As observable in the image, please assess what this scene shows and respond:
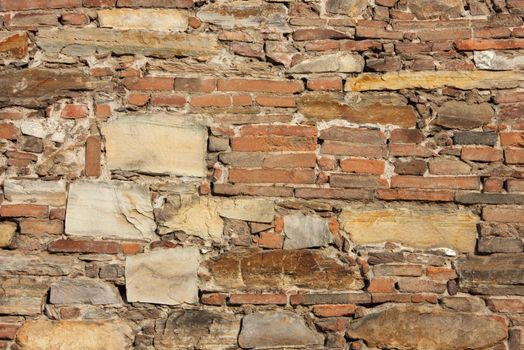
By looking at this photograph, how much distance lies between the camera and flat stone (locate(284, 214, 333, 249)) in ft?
8.98

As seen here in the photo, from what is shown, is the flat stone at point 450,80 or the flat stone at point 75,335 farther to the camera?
the flat stone at point 450,80

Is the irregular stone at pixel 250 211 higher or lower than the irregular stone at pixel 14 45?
lower

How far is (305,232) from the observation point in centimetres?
274

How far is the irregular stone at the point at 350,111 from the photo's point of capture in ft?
9.27

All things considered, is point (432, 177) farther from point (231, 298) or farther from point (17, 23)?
point (17, 23)

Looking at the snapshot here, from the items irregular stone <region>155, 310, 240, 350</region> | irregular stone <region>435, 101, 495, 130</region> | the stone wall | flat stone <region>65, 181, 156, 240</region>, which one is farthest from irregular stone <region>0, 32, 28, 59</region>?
irregular stone <region>435, 101, 495, 130</region>

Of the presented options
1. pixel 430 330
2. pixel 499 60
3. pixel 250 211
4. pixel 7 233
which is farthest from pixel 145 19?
pixel 430 330

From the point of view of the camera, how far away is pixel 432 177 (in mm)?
2775

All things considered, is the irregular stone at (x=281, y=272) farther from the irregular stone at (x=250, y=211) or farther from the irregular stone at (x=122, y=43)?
the irregular stone at (x=122, y=43)

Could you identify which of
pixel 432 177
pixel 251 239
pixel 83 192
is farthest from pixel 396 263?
pixel 83 192

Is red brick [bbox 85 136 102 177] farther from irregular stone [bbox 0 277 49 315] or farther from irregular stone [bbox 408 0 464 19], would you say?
irregular stone [bbox 408 0 464 19]

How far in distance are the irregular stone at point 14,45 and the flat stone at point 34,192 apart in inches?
22.2

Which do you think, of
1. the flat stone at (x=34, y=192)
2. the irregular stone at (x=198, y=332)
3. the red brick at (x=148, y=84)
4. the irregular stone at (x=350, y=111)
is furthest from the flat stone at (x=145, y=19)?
the irregular stone at (x=198, y=332)

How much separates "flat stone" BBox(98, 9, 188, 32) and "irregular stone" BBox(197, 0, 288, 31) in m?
0.10
